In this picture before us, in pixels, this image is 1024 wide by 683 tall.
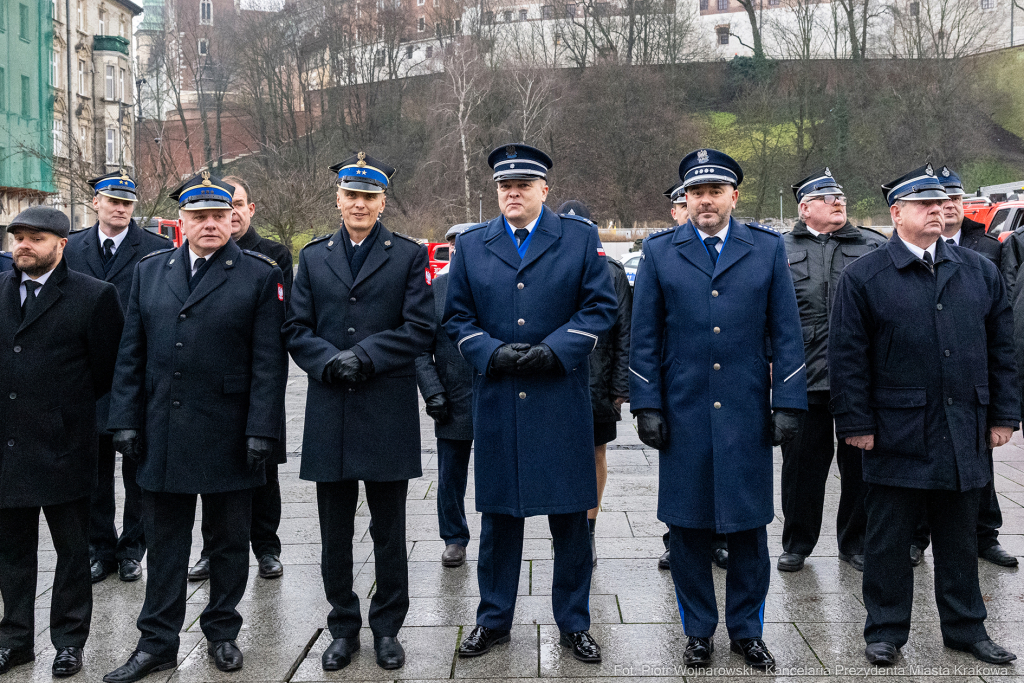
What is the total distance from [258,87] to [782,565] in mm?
67265

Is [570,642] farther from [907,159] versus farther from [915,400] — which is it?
[907,159]

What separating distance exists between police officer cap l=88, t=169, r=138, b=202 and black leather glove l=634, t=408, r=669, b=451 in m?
3.67

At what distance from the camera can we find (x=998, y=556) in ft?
19.8

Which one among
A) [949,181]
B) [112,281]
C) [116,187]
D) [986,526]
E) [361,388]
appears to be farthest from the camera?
[116,187]

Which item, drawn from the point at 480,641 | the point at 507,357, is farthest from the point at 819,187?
the point at 480,641

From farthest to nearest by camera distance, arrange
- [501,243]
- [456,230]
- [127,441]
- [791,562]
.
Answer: [456,230] → [791,562] → [501,243] → [127,441]

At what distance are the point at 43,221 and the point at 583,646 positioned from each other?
326 centimetres

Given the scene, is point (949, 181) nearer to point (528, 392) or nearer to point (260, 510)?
point (528, 392)

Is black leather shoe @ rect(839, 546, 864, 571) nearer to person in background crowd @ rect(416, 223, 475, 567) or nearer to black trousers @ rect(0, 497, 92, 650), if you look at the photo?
person in background crowd @ rect(416, 223, 475, 567)

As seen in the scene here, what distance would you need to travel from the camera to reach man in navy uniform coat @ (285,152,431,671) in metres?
4.78

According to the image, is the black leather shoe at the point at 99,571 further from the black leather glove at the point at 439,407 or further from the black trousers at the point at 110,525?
the black leather glove at the point at 439,407

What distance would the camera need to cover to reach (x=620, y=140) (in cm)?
5862

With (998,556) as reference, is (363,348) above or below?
above

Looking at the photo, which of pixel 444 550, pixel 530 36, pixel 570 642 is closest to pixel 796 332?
pixel 570 642
